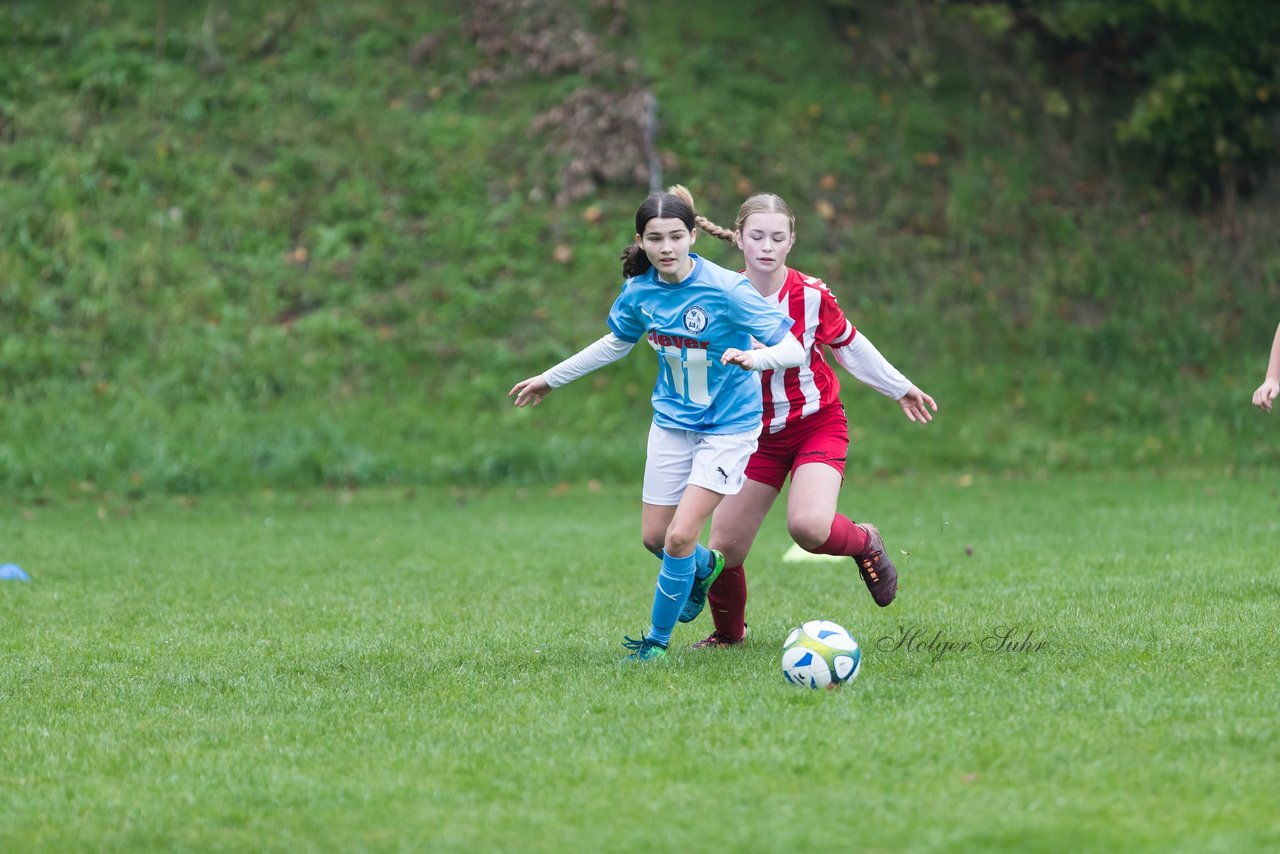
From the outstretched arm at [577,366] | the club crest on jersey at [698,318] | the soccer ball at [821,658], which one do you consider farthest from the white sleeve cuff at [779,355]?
the soccer ball at [821,658]

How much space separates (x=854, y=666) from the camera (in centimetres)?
579

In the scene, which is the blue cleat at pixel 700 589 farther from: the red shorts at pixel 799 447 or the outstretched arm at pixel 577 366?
the outstretched arm at pixel 577 366

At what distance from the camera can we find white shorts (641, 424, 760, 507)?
6375mm

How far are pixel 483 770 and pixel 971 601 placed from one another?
4.10 meters

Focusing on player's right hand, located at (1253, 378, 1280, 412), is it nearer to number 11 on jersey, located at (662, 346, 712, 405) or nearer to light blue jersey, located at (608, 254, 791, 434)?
light blue jersey, located at (608, 254, 791, 434)

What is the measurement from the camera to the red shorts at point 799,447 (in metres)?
6.82

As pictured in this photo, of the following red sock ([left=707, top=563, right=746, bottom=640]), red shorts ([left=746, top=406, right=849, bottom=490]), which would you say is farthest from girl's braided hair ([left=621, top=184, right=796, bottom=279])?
red sock ([left=707, top=563, right=746, bottom=640])

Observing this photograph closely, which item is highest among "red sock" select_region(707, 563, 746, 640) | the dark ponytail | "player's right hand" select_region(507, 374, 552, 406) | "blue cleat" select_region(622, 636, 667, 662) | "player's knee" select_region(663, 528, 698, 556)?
the dark ponytail

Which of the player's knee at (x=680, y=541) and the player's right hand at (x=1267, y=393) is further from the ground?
the player's right hand at (x=1267, y=393)

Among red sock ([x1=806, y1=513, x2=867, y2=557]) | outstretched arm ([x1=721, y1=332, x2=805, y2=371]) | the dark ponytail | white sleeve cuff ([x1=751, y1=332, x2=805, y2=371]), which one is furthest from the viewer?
red sock ([x1=806, y1=513, x2=867, y2=557])

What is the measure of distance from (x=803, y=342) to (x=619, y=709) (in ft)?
6.82

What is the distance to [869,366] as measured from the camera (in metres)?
6.90

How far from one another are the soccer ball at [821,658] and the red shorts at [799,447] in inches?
45.7

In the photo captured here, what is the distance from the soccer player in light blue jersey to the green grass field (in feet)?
1.49
